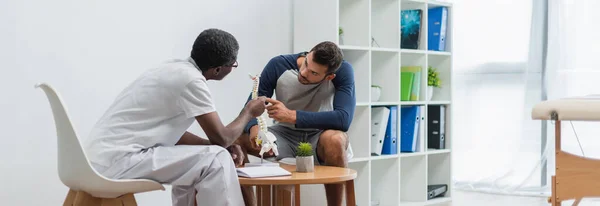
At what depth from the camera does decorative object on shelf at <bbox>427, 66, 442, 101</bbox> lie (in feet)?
14.0

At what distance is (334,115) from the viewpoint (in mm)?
3057

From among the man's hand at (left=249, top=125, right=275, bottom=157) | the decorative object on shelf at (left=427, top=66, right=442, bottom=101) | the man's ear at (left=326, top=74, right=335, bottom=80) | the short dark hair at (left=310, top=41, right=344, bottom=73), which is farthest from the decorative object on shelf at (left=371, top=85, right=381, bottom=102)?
the man's hand at (left=249, top=125, right=275, bottom=157)

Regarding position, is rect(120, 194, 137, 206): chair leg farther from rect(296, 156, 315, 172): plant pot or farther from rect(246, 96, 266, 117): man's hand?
rect(296, 156, 315, 172): plant pot

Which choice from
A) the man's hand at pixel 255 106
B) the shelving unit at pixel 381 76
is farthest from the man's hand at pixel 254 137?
the shelving unit at pixel 381 76

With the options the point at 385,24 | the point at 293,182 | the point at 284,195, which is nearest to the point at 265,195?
the point at 284,195

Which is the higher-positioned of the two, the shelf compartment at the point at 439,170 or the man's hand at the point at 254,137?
the man's hand at the point at 254,137

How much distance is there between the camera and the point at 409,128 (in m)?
4.08

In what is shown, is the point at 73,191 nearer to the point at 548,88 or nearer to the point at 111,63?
the point at 111,63

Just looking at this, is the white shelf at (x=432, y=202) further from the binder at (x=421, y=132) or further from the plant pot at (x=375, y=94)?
the plant pot at (x=375, y=94)

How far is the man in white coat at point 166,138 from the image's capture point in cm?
224

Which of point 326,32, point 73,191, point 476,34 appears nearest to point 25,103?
point 73,191

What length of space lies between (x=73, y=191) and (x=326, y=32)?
168cm

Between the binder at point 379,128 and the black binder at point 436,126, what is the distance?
0.54 metres

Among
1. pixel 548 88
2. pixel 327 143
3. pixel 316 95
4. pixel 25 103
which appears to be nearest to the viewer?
pixel 25 103
